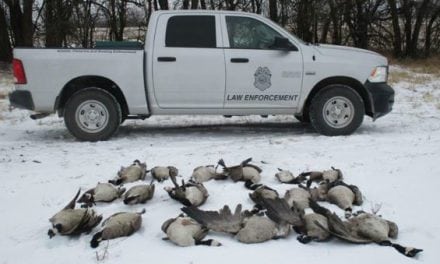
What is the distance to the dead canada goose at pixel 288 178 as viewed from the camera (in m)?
5.28

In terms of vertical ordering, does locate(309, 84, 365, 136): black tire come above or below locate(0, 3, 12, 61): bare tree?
below

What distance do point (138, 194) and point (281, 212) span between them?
1.34m

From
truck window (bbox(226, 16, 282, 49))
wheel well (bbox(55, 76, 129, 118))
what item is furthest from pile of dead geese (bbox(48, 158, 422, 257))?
truck window (bbox(226, 16, 282, 49))

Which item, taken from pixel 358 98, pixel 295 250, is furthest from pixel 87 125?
pixel 295 250

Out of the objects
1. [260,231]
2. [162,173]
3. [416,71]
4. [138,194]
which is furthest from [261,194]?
[416,71]

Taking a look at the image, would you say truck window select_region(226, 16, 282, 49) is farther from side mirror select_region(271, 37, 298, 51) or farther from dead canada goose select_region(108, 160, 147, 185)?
dead canada goose select_region(108, 160, 147, 185)

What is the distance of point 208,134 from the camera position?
323 inches

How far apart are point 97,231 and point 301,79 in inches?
171

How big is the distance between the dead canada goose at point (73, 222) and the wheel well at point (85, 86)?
352 centimetres

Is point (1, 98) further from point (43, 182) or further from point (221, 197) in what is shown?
point (221, 197)

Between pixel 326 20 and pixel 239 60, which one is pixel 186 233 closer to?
pixel 239 60

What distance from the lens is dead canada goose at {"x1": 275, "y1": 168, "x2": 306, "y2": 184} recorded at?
17.3 feet

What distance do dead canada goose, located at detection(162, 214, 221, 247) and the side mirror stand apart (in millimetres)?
3996

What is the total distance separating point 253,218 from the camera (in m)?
4.14
